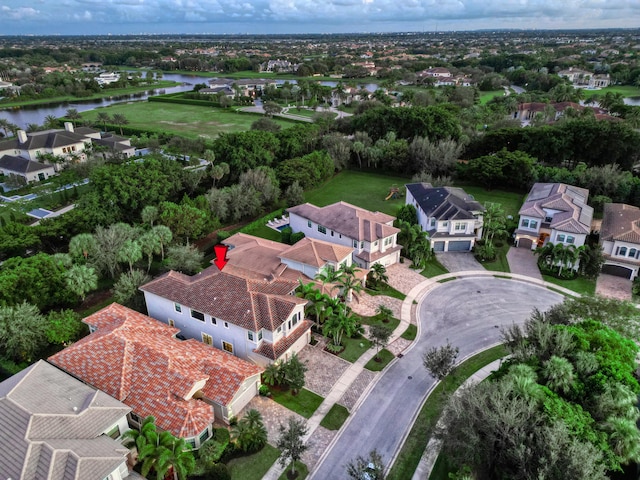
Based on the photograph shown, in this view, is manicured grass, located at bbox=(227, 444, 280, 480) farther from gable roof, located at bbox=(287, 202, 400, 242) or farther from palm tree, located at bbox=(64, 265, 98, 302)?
gable roof, located at bbox=(287, 202, 400, 242)

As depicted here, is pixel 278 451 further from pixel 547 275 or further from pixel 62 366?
pixel 547 275

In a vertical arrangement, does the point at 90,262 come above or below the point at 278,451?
above

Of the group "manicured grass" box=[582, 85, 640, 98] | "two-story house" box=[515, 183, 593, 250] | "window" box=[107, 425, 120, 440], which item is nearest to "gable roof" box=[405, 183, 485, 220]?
"two-story house" box=[515, 183, 593, 250]

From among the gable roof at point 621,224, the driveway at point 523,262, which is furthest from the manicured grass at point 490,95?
the driveway at point 523,262

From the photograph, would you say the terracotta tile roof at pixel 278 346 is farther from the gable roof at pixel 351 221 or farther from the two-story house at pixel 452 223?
the two-story house at pixel 452 223

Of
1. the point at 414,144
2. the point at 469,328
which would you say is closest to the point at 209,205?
the point at 469,328

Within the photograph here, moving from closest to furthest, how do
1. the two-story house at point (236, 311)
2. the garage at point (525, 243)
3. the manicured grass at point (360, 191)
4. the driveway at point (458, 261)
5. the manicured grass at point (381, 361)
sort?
the two-story house at point (236, 311), the manicured grass at point (381, 361), the driveway at point (458, 261), the garage at point (525, 243), the manicured grass at point (360, 191)

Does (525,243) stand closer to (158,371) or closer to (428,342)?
(428,342)
